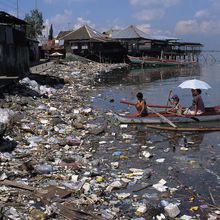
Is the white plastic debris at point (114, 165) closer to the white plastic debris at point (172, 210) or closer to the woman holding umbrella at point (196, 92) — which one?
the white plastic debris at point (172, 210)

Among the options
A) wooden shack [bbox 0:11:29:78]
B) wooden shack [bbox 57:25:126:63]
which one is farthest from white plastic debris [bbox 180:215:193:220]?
wooden shack [bbox 57:25:126:63]

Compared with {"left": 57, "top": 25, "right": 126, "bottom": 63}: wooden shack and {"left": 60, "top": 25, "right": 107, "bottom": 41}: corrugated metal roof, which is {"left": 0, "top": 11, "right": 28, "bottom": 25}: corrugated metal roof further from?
{"left": 60, "top": 25, "right": 107, "bottom": 41}: corrugated metal roof

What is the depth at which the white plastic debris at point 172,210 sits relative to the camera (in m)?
6.68

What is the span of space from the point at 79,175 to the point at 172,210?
2220mm

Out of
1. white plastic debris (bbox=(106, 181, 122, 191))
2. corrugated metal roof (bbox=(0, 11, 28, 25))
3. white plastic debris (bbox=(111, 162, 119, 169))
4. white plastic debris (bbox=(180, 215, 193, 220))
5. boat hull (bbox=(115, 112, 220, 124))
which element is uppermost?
corrugated metal roof (bbox=(0, 11, 28, 25))

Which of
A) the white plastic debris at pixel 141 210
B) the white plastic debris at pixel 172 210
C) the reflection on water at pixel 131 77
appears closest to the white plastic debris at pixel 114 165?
the white plastic debris at pixel 141 210

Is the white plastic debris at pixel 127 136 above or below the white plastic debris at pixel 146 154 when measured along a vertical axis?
above

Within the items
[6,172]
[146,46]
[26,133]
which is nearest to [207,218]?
[6,172]

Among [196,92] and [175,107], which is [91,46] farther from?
[196,92]

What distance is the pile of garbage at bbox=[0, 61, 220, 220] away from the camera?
6.57 m

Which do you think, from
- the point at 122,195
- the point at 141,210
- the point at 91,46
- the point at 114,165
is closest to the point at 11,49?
the point at 114,165

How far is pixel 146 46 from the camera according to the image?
61812 mm

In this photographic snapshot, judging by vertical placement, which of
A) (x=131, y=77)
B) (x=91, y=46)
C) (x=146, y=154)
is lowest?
(x=146, y=154)

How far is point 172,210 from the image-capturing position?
6727 millimetres
